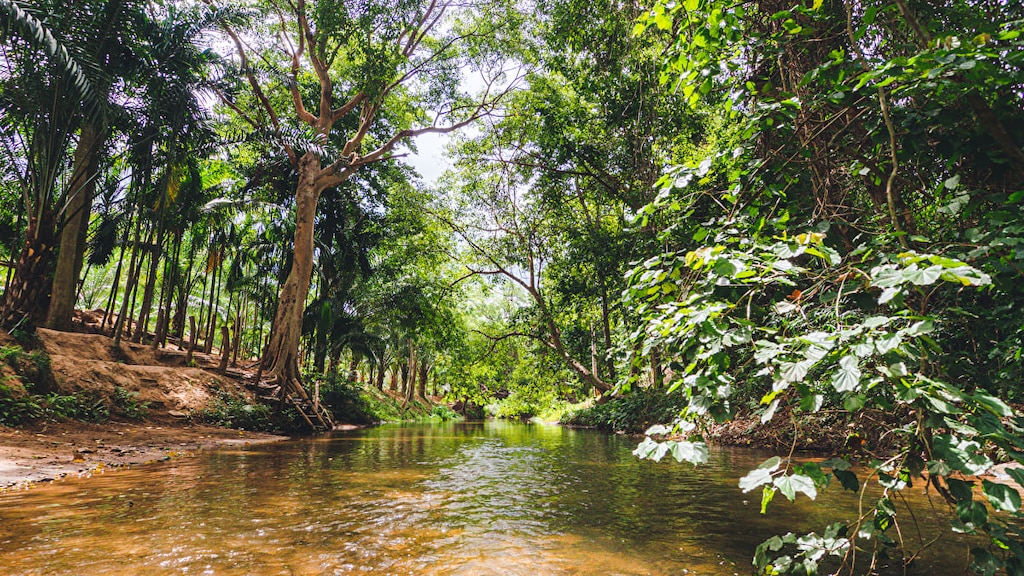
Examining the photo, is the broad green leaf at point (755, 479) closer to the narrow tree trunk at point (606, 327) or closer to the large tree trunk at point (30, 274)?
the narrow tree trunk at point (606, 327)

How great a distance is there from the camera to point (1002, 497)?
1468 millimetres

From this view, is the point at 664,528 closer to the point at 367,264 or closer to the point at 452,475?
the point at 452,475

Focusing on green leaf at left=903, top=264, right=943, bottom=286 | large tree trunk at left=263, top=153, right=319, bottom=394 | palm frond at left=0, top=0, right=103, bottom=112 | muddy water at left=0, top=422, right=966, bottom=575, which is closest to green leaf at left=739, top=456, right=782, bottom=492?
green leaf at left=903, top=264, right=943, bottom=286

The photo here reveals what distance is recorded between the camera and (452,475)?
627 centimetres

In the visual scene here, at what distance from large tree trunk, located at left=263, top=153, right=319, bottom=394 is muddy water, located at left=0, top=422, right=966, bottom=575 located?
766 centimetres

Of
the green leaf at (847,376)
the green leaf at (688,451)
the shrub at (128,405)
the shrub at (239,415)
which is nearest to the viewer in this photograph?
the green leaf at (847,376)

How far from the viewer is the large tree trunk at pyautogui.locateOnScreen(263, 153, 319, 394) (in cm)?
1359

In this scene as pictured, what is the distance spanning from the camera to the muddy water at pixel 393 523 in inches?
109

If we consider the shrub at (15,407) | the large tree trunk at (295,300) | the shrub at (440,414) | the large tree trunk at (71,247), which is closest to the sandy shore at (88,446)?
the shrub at (15,407)

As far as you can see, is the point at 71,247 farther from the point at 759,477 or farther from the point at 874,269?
the point at 874,269

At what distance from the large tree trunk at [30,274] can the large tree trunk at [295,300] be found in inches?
214

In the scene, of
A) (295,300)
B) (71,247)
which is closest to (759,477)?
(295,300)

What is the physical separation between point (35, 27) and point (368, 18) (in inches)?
238

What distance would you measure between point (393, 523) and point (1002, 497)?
351 centimetres
